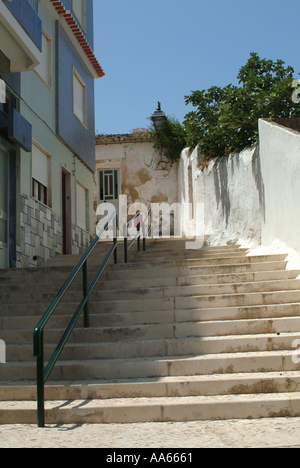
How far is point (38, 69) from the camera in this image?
9.87 meters

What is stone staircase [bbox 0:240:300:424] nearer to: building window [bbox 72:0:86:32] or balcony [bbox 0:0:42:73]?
balcony [bbox 0:0:42:73]

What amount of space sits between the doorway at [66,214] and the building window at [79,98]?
1.78m

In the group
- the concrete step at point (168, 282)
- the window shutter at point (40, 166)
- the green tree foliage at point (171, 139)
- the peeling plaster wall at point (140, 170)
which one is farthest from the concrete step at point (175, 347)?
the green tree foliage at point (171, 139)

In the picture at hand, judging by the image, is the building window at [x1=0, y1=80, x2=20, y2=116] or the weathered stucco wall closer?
the weathered stucco wall

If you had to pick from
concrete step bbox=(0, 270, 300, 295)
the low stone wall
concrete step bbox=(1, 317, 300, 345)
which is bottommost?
concrete step bbox=(1, 317, 300, 345)

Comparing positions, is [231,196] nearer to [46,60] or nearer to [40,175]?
[40,175]

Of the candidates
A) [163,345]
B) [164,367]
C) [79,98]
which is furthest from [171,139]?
[164,367]

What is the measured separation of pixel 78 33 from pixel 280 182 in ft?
23.1

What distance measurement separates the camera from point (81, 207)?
1240 cm

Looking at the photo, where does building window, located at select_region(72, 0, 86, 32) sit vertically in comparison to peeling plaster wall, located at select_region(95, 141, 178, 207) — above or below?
above

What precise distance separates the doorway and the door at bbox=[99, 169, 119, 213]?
6071 mm

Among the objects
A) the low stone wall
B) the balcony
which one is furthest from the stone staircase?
the balcony

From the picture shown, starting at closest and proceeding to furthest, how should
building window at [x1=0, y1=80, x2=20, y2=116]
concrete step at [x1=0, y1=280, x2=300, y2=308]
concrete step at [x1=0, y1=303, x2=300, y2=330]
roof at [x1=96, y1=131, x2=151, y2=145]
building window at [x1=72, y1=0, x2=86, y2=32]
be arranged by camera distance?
concrete step at [x1=0, y1=303, x2=300, y2=330]
concrete step at [x1=0, y1=280, x2=300, y2=308]
building window at [x1=0, y1=80, x2=20, y2=116]
building window at [x1=72, y1=0, x2=86, y2=32]
roof at [x1=96, y1=131, x2=151, y2=145]

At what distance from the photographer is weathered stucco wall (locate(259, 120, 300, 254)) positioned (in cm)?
→ 673
